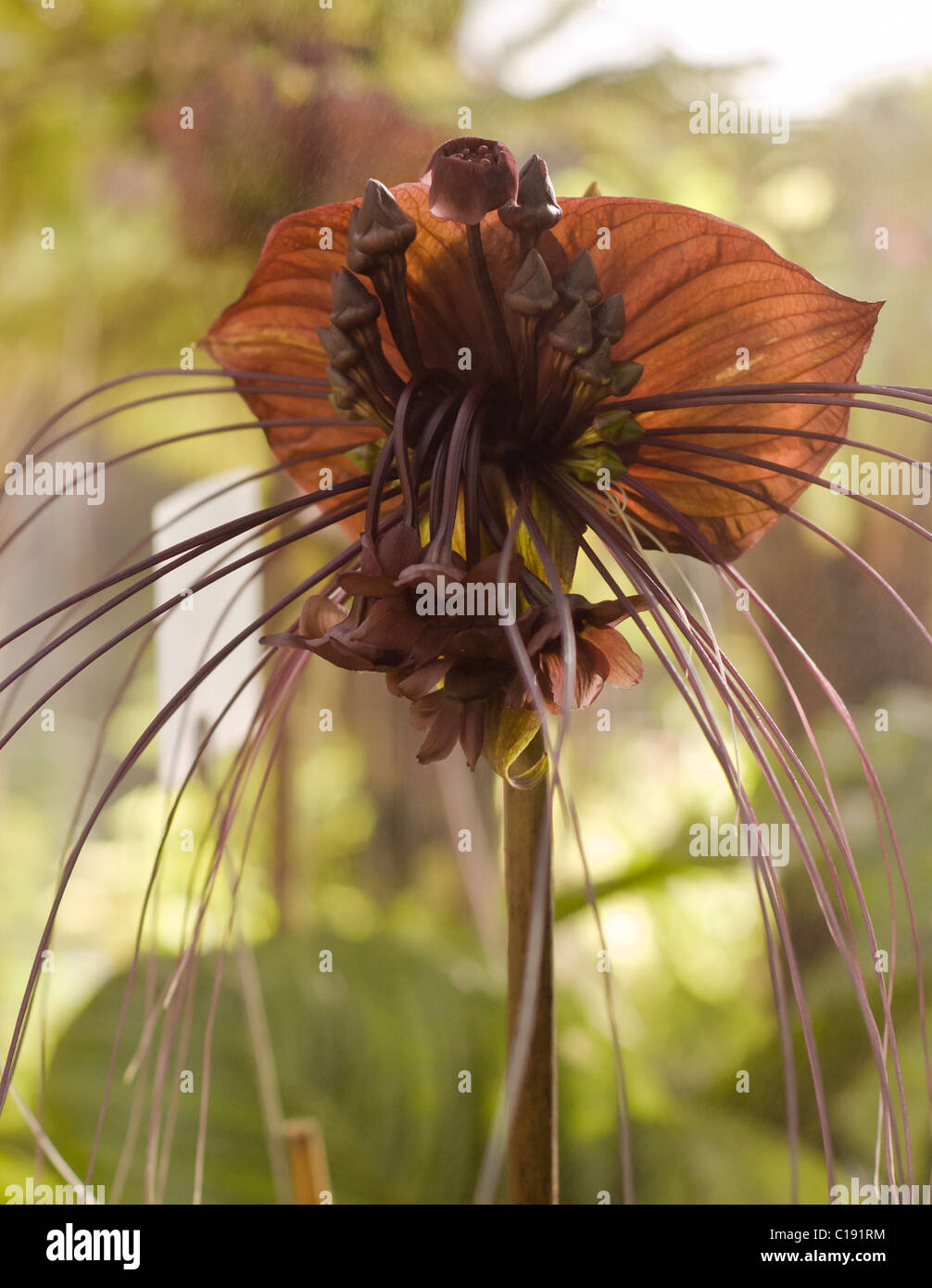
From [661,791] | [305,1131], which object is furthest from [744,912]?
[305,1131]

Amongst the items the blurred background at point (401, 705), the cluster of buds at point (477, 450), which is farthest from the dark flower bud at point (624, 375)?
the blurred background at point (401, 705)

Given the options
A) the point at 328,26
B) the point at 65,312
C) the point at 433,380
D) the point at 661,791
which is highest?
the point at 328,26

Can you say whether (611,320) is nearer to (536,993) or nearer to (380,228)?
(380,228)

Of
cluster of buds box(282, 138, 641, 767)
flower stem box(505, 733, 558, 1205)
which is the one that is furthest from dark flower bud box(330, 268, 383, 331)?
flower stem box(505, 733, 558, 1205)

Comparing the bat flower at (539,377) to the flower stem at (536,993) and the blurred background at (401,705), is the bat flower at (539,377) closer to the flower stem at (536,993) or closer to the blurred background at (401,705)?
the flower stem at (536,993)

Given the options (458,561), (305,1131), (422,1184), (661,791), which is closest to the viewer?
(458,561)
